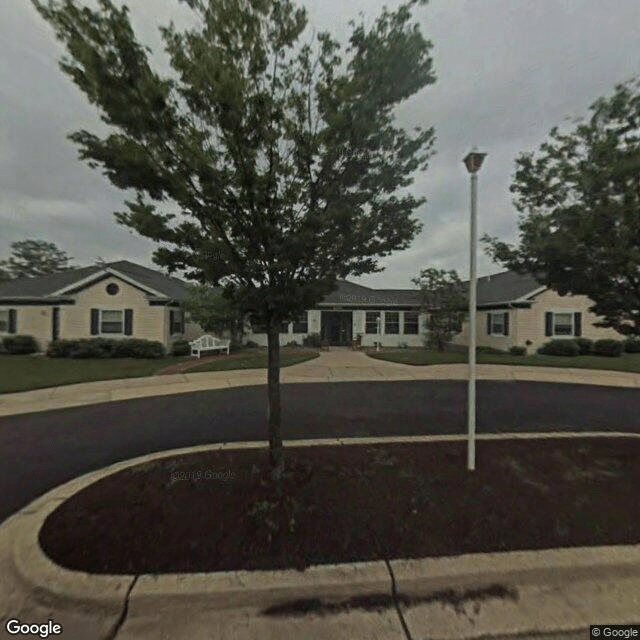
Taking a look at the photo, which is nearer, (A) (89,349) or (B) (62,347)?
(A) (89,349)

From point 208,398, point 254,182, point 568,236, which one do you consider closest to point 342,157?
point 254,182

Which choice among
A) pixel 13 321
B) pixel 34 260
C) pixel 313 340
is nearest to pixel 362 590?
pixel 313 340

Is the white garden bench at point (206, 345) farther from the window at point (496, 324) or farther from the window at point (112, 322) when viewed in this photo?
the window at point (496, 324)

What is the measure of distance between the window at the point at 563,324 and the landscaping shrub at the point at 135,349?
21.1 m

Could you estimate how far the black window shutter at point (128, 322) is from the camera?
17859 mm

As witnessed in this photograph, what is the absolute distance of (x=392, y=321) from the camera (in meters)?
23.8

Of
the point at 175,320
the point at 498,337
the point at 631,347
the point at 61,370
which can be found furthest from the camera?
the point at 498,337

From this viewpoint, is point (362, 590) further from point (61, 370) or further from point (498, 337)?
point (498, 337)

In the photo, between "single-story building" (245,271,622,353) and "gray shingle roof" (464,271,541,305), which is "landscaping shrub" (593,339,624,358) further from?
"gray shingle roof" (464,271,541,305)

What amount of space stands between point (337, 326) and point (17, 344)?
18143 millimetres

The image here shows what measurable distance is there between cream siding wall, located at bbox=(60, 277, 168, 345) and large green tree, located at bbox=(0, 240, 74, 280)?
115ft

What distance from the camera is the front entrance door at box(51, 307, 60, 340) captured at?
723 inches

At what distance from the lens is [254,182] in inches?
134

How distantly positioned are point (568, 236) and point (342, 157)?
321 cm
